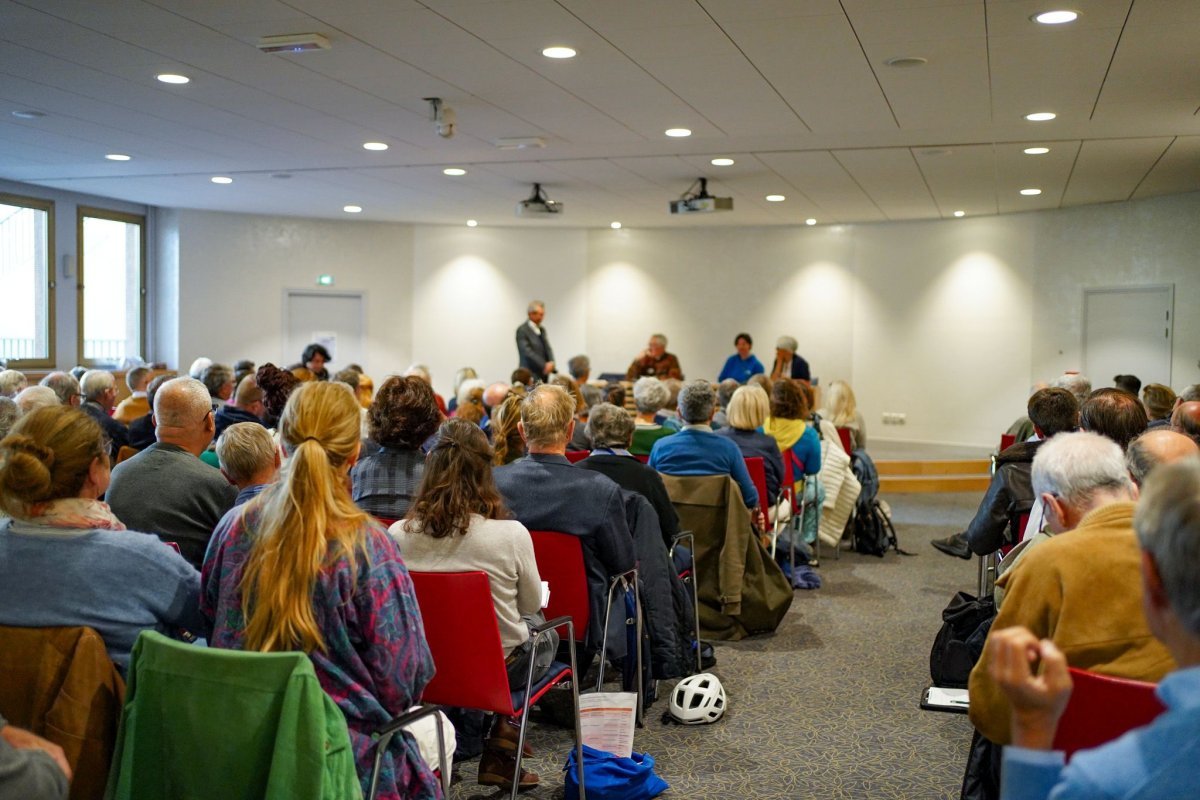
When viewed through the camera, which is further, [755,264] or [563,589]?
[755,264]

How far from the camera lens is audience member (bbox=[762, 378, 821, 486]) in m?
6.63

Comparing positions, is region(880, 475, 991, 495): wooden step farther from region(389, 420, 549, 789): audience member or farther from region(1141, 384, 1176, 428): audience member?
region(389, 420, 549, 789): audience member

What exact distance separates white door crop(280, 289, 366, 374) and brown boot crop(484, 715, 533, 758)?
1101 centimetres

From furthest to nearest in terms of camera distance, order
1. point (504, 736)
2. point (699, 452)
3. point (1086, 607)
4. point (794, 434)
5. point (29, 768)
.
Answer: point (794, 434), point (699, 452), point (504, 736), point (1086, 607), point (29, 768)

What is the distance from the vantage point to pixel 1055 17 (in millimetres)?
4875

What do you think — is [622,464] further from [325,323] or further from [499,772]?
[325,323]

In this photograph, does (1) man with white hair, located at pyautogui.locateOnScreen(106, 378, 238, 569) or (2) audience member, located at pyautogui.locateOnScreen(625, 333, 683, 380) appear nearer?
(1) man with white hair, located at pyautogui.locateOnScreen(106, 378, 238, 569)

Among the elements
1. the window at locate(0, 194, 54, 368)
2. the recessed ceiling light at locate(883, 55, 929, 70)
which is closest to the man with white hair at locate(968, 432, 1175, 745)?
the recessed ceiling light at locate(883, 55, 929, 70)

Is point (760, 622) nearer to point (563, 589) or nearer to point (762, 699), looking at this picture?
point (762, 699)

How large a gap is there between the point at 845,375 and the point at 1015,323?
228 centimetres

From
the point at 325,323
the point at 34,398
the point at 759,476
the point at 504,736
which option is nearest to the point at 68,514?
the point at 504,736

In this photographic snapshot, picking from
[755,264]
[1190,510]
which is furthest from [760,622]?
[755,264]

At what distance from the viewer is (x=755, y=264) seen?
1427 cm

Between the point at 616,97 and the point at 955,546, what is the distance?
400 cm
